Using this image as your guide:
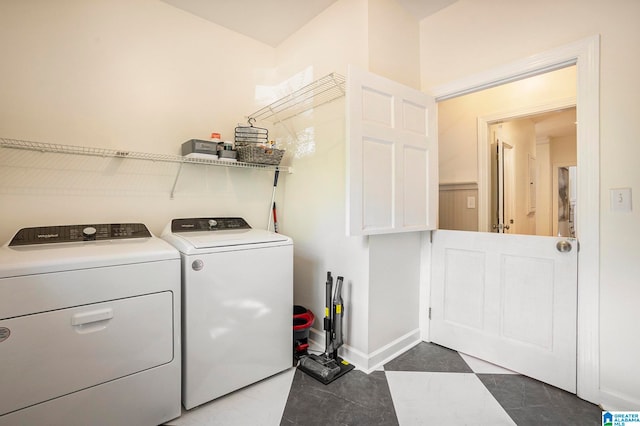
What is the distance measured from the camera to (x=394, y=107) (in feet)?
6.33

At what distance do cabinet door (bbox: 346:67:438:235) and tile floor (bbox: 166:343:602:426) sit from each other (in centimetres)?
93

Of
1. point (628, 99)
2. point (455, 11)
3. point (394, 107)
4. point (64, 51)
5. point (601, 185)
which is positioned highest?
point (455, 11)

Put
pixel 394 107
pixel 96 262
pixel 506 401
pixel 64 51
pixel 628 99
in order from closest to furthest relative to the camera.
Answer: pixel 96 262 < pixel 628 99 < pixel 506 401 < pixel 64 51 < pixel 394 107

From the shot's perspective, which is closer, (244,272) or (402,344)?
(244,272)

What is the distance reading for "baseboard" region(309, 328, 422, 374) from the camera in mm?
1940

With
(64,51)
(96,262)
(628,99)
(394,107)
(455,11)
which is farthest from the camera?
(455,11)

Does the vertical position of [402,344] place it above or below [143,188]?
below

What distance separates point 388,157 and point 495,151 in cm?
163

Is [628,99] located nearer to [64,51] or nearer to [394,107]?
[394,107]

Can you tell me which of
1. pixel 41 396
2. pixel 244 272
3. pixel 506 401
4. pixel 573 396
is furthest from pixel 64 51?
pixel 573 396

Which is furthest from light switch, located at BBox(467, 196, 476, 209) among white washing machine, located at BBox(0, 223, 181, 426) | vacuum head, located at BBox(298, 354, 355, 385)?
white washing machine, located at BBox(0, 223, 181, 426)

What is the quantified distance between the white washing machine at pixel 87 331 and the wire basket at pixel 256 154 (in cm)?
93

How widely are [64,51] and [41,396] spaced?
1.85 m

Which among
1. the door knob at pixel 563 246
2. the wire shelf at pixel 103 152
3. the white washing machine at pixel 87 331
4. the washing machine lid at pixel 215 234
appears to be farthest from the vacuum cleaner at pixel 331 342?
the door knob at pixel 563 246
